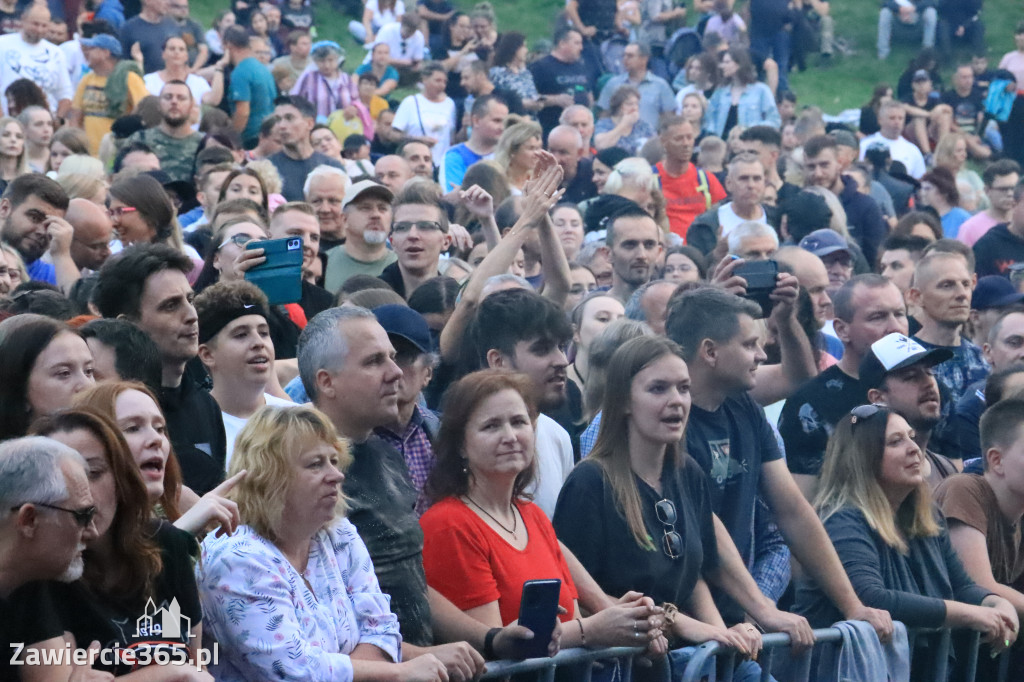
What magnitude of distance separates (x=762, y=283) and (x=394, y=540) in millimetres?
2737

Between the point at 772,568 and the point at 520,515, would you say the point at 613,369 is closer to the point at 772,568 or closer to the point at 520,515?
the point at 520,515

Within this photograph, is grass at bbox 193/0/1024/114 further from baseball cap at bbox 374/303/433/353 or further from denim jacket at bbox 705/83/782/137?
baseball cap at bbox 374/303/433/353

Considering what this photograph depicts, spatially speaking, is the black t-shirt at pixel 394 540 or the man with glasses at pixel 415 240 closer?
the black t-shirt at pixel 394 540

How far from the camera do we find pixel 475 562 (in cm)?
437

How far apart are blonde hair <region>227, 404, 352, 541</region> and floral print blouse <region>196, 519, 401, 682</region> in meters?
0.06

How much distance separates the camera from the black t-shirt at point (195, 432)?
4430mm

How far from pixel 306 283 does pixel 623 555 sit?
2.67 m

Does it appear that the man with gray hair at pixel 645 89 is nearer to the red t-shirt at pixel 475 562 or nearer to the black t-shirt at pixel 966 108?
the black t-shirt at pixel 966 108

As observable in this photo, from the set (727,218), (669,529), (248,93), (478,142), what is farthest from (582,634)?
(248,93)

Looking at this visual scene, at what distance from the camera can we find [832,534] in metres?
5.49

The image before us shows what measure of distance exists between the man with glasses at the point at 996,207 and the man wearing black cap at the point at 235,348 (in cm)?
768

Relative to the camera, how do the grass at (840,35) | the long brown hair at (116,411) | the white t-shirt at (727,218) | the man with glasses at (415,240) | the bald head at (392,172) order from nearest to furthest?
the long brown hair at (116,411) < the man with glasses at (415,240) < the bald head at (392,172) < the white t-shirt at (727,218) < the grass at (840,35)

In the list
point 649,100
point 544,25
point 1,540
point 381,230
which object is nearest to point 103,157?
point 381,230

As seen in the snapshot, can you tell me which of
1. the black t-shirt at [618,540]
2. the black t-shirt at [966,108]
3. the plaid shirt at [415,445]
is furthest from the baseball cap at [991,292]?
the black t-shirt at [966,108]
